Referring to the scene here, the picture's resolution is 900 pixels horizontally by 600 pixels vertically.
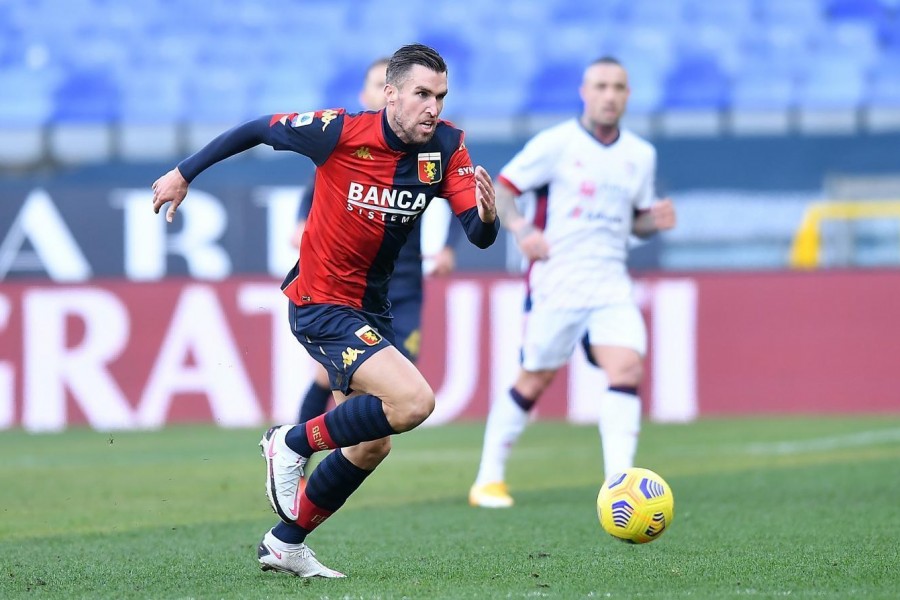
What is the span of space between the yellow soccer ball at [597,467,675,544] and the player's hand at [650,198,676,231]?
224cm

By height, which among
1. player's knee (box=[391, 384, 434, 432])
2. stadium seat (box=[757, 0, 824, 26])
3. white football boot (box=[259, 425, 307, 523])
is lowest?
white football boot (box=[259, 425, 307, 523])

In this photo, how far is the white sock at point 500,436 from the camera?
758cm

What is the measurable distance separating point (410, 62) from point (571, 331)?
8.74ft

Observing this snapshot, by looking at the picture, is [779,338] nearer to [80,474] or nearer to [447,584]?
Answer: [80,474]

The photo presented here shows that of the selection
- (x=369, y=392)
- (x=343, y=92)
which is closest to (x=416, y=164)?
(x=369, y=392)

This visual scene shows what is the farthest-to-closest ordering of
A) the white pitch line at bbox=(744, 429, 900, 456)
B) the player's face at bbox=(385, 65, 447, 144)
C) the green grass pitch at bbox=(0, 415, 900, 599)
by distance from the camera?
the white pitch line at bbox=(744, 429, 900, 456) → the player's face at bbox=(385, 65, 447, 144) → the green grass pitch at bbox=(0, 415, 900, 599)

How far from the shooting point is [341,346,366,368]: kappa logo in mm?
5078

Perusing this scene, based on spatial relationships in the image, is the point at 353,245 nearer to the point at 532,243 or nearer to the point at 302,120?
the point at 302,120

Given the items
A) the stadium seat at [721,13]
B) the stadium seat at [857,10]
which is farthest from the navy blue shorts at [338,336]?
the stadium seat at [857,10]

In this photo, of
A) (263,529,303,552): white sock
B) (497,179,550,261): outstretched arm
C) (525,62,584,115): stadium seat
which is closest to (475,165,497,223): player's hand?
(263,529,303,552): white sock

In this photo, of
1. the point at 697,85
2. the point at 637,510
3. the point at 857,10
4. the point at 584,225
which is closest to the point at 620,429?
the point at 584,225

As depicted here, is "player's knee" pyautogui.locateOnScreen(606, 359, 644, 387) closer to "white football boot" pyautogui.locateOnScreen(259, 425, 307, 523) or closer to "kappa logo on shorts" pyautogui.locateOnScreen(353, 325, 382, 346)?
"kappa logo on shorts" pyautogui.locateOnScreen(353, 325, 382, 346)

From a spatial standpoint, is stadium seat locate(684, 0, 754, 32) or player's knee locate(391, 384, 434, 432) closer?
player's knee locate(391, 384, 434, 432)

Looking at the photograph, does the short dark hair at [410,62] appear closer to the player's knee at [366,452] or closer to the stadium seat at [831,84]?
the player's knee at [366,452]
